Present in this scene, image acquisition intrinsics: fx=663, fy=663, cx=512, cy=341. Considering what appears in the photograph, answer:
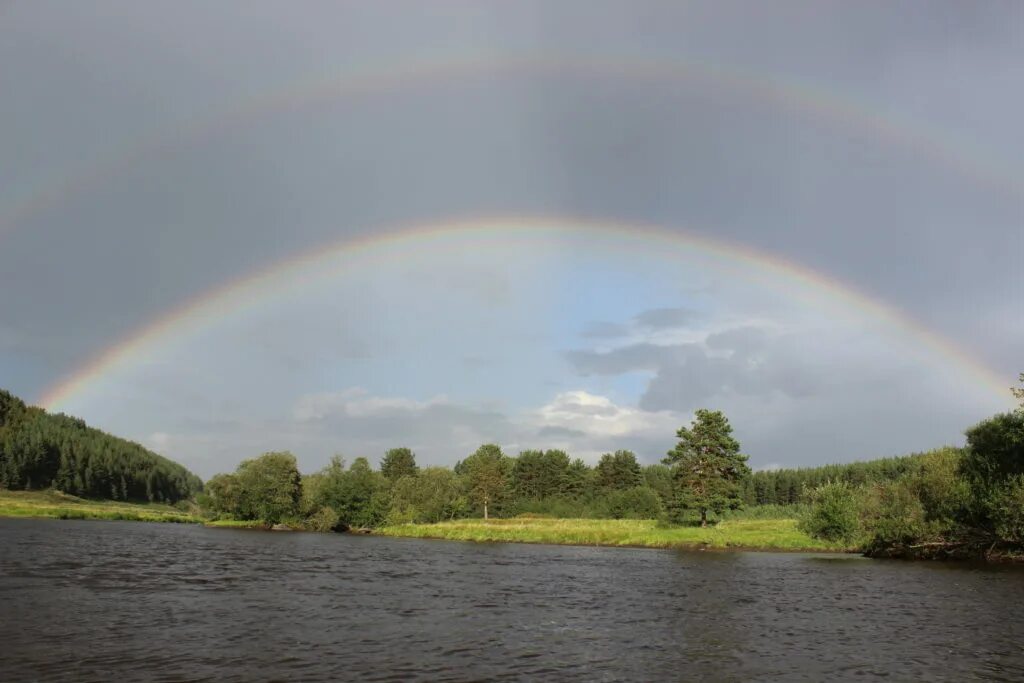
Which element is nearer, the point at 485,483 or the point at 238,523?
the point at 238,523

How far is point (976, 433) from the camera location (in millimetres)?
72500

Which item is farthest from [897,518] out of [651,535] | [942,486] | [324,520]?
[324,520]

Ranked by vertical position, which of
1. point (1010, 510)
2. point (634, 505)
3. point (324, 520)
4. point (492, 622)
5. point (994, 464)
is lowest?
point (324, 520)

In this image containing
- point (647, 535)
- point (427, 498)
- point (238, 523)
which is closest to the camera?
point (647, 535)

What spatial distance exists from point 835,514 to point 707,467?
28.6 metres

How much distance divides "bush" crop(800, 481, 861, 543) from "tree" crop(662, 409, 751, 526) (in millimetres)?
21476

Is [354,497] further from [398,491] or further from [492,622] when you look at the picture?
[492,622]

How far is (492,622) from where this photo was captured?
3300 centimetres

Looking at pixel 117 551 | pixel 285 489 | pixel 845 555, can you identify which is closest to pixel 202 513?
pixel 285 489

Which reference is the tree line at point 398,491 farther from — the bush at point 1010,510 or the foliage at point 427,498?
the bush at point 1010,510

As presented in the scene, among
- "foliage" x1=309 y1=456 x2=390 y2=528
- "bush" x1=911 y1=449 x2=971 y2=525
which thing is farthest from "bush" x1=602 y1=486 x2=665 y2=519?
"bush" x1=911 y1=449 x2=971 y2=525

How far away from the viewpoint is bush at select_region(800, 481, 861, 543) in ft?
269

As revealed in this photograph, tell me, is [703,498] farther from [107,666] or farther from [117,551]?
[107,666]

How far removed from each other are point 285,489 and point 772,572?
104396 mm
